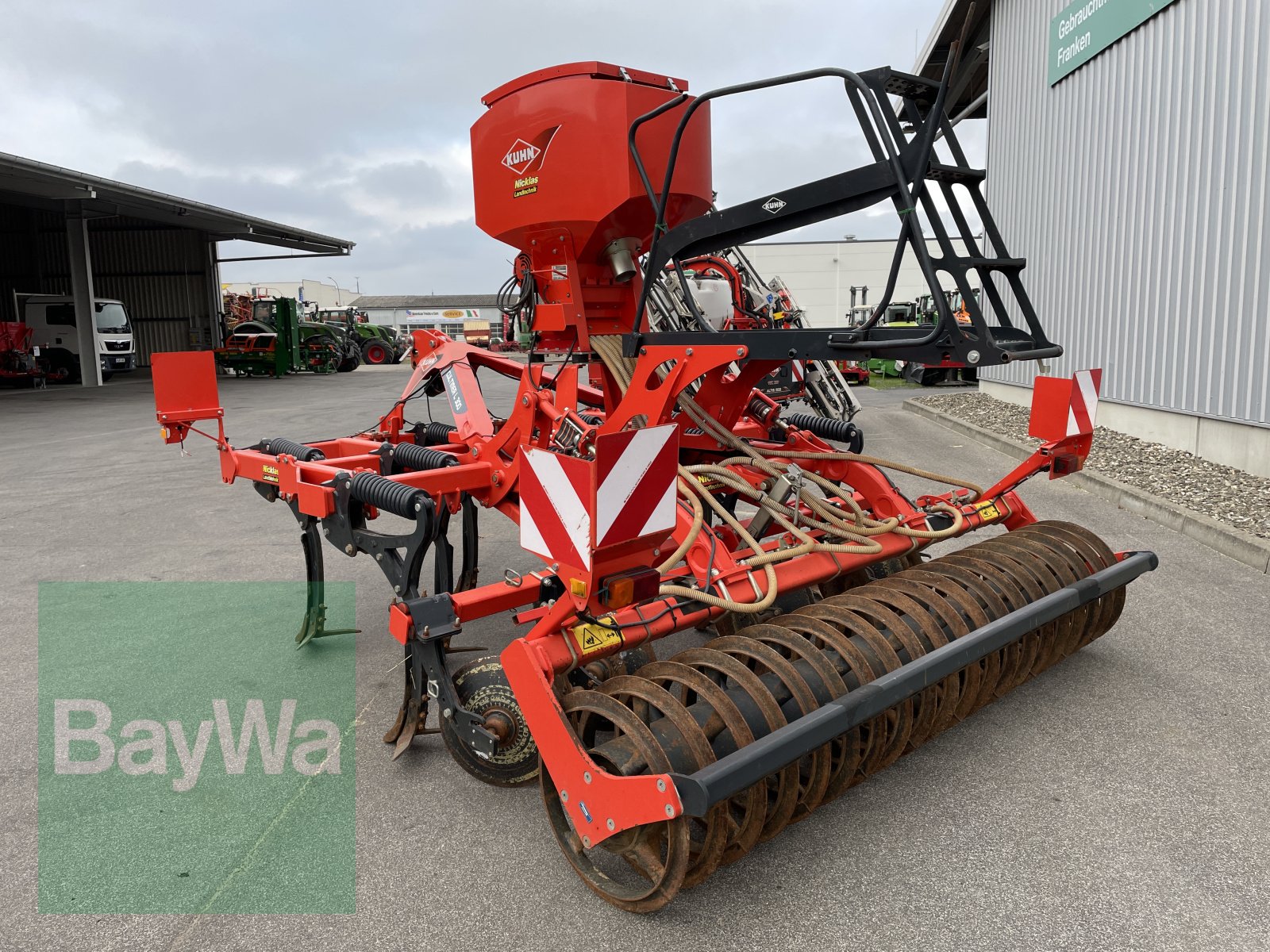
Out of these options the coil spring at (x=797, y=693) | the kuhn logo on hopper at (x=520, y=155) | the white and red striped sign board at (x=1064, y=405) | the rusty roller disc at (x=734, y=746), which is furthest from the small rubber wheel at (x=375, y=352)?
the rusty roller disc at (x=734, y=746)

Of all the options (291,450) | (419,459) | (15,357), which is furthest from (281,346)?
(419,459)

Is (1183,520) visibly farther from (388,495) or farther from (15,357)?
(15,357)

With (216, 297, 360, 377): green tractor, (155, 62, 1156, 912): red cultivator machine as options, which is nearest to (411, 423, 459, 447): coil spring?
(155, 62, 1156, 912): red cultivator machine

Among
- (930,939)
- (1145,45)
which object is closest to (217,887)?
(930,939)

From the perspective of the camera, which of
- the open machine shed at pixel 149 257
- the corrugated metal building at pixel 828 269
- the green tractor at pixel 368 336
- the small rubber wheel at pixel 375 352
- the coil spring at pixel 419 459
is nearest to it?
the coil spring at pixel 419 459

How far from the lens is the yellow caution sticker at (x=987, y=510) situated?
3928 mm

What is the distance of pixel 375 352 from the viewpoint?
1369 inches

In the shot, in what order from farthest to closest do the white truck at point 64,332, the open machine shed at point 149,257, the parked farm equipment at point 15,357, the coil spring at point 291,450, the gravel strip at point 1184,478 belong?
1. the open machine shed at point 149,257
2. the white truck at point 64,332
3. the parked farm equipment at point 15,357
4. the gravel strip at point 1184,478
5. the coil spring at point 291,450

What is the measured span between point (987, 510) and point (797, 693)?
6.38 feet

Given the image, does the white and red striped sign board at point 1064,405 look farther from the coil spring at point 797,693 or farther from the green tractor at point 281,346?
the green tractor at point 281,346

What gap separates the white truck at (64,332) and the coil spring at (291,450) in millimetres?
22862

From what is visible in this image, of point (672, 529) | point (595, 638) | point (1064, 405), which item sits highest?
Result: point (1064, 405)

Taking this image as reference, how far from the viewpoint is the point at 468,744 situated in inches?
115

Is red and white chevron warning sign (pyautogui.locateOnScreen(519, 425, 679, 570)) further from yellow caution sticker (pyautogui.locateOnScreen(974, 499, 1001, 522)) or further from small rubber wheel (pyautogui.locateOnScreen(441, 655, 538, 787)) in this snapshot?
yellow caution sticker (pyautogui.locateOnScreen(974, 499, 1001, 522))
